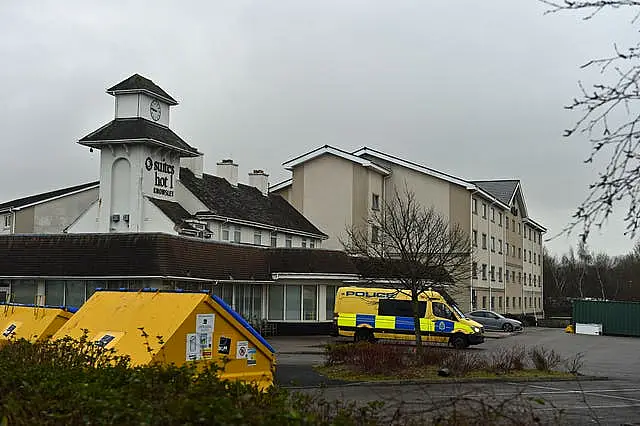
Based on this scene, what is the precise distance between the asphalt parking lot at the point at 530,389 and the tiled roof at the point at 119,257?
17.2 feet

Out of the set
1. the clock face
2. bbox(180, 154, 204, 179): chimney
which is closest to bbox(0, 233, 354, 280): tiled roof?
the clock face

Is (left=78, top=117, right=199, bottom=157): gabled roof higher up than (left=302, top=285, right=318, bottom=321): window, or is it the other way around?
(left=78, top=117, right=199, bottom=157): gabled roof

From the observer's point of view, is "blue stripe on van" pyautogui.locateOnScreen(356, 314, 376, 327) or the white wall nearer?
"blue stripe on van" pyautogui.locateOnScreen(356, 314, 376, 327)

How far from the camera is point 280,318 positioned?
4178 cm

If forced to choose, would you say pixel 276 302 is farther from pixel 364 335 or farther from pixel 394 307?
pixel 394 307

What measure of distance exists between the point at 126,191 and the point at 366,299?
15306mm

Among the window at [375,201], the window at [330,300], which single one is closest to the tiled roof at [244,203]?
the window at [375,201]

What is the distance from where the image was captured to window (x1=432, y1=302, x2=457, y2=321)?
1399 inches

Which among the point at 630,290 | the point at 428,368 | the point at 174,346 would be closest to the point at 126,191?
the point at 428,368

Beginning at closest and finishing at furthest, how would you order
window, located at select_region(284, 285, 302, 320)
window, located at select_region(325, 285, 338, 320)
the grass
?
the grass < window, located at select_region(284, 285, 302, 320) < window, located at select_region(325, 285, 338, 320)

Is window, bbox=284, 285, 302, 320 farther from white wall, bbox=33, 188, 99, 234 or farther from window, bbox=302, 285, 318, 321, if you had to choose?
white wall, bbox=33, 188, 99, 234

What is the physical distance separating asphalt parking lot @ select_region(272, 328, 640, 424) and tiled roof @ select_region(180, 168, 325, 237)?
13.2 m

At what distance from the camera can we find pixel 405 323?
35188 millimetres

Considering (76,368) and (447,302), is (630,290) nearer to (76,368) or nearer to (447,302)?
(447,302)
